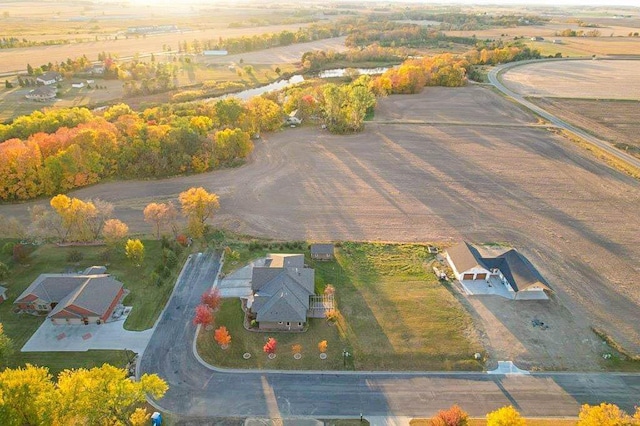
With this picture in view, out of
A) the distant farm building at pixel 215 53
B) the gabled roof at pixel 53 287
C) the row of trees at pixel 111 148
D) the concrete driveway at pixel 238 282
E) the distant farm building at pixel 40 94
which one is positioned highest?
the distant farm building at pixel 215 53

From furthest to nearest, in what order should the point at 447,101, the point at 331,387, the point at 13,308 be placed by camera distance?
1. the point at 447,101
2. the point at 13,308
3. the point at 331,387

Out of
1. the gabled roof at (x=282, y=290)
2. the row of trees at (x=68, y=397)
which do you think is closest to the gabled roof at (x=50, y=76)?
the gabled roof at (x=282, y=290)

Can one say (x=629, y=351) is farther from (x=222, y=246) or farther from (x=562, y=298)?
(x=222, y=246)

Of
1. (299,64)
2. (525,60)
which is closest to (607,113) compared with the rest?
(525,60)

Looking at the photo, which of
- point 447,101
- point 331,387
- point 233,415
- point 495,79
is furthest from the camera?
point 495,79

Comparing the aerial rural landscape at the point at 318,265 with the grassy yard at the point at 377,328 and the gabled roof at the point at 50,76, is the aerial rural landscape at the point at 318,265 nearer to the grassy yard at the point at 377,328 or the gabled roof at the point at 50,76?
the grassy yard at the point at 377,328

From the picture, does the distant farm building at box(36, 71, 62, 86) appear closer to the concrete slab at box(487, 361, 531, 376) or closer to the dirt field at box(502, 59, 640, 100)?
the concrete slab at box(487, 361, 531, 376)
